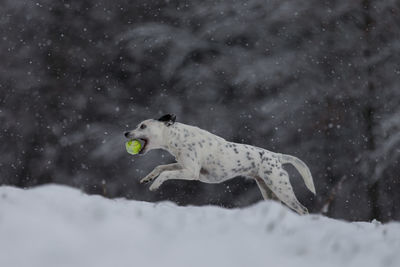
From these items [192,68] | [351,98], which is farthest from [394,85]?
[192,68]

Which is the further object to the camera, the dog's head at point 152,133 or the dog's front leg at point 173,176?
the dog's head at point 152,133

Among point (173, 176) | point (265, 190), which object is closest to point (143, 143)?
point (173, 176)

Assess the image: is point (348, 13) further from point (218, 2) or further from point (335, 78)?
point (218, 2)

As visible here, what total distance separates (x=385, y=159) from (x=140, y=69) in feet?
23.6

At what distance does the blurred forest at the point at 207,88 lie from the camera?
14.2 m

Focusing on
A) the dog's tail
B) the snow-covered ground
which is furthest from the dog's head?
the snow-covered ground

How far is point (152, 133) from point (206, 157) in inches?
32.2

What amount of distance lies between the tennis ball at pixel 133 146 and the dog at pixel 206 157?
71mm

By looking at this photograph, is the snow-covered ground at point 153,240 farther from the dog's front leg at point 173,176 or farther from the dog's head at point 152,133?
the dog's head at point 152,133

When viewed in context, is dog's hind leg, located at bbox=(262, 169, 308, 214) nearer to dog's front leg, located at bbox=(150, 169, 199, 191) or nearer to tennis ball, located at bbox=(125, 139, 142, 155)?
dog's front leg, located at bbox=(150, 169, 199, 191)

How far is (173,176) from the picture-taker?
6.95m

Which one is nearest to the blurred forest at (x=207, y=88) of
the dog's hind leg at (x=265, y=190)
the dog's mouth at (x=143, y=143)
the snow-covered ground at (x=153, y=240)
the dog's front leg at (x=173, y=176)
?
the dog's hind leg at (x=265, y=190)

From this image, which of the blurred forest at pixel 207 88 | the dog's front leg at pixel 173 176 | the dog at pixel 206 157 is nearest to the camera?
the dog's front leg at pixel 173 176

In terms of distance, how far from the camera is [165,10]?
16.2 meters
